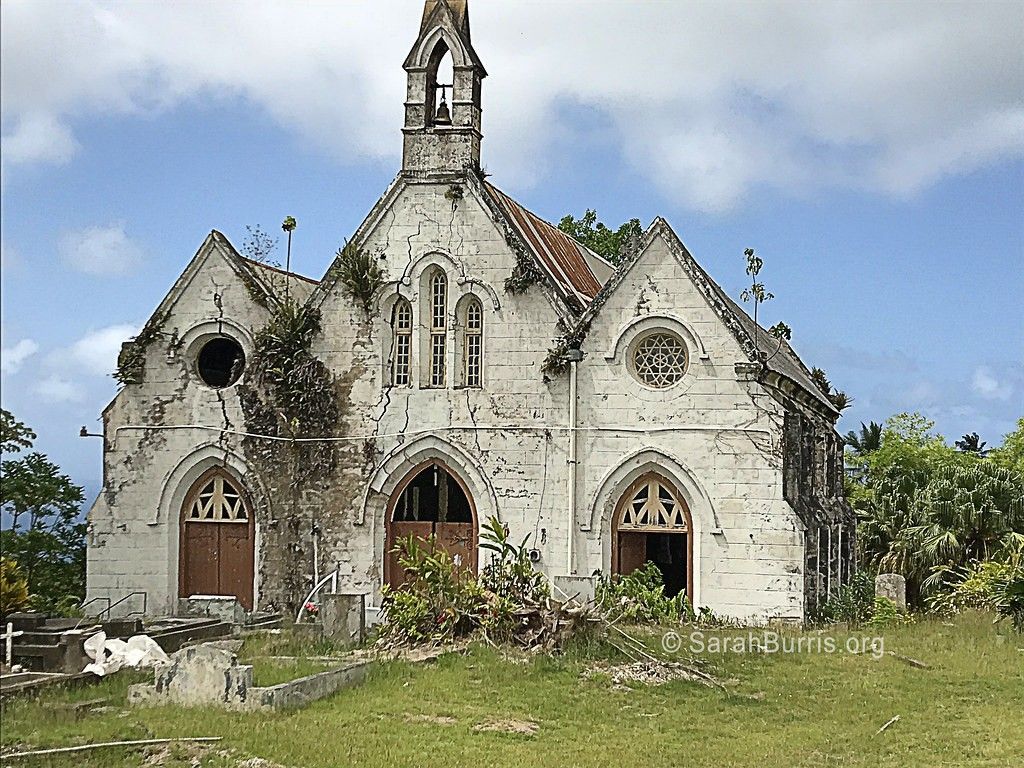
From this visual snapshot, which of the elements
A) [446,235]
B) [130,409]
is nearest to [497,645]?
[446,235]

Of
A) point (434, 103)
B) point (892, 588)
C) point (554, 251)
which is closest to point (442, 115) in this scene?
point (434, 103)

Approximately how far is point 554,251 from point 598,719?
14.1m

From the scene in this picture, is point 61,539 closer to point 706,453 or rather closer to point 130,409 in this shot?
point 130,409

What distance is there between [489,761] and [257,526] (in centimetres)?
1387

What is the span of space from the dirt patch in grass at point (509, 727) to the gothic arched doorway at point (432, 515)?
10.2m

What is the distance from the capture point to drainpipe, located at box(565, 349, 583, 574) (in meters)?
24.5

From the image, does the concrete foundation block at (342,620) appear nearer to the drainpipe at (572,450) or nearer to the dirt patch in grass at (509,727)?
the drainpipe at (572,450)

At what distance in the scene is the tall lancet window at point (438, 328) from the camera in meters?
25.9

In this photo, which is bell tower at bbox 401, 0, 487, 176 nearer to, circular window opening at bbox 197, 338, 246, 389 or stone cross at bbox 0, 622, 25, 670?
circular window opening at bbox 197, 338, 246, 389

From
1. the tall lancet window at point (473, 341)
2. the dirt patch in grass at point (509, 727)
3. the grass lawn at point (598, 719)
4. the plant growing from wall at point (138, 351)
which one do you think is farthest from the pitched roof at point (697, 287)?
the dirt patch in grass at point (509, 727)

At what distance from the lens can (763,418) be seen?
938 inches

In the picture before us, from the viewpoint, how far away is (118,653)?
17547mm

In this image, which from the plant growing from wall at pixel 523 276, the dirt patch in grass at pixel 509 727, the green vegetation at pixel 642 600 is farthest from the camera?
the plant growing from wall at pixel 523 276

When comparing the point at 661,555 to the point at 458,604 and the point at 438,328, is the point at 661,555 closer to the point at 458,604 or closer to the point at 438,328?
the point at 438,328
